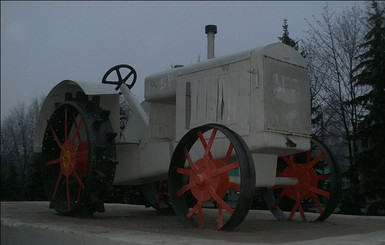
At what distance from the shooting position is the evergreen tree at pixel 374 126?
11.8 m

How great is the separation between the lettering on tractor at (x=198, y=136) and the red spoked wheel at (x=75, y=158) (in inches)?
0.7

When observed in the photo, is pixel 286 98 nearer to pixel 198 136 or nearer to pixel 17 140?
pixel 198 136

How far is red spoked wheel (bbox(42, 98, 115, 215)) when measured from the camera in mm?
6305

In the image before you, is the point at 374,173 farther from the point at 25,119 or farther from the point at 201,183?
the point at 25,119

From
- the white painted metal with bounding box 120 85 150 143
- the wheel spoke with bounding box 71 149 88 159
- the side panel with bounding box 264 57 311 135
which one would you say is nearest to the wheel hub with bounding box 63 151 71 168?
the wheel spoke with bounding box 71 149 88 159

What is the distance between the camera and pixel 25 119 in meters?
30.0

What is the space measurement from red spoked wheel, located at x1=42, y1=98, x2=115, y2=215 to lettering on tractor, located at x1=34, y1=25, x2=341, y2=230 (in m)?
0.02

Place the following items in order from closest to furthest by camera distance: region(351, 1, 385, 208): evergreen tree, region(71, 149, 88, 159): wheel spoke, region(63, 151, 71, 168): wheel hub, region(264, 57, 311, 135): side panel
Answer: region(264, 57, 311, 135): side panel < region(71, 149, 88, 159): wheel spoke < region(63, 151, 71, 168): wheel hub < region(351, 1, 385, 208): evergreen tree

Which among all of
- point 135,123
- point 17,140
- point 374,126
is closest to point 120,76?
point 135,123

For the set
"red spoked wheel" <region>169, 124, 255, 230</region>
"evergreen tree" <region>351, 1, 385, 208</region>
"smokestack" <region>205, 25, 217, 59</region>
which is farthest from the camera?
"evergreen tree" <region>351, 1, 385, 208</region>

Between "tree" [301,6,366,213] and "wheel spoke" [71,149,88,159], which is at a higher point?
"tree" [301,6,366,213]

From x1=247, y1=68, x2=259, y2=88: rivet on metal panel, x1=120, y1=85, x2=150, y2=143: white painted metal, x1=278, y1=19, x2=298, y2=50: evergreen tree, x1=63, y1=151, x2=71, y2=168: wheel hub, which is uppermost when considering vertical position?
x1=278, y1=19, x2=298, y2=50: evergreen tree

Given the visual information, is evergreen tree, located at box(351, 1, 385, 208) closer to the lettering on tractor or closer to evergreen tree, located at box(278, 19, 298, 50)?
evergreen tree, located at box(278, 19, 298, 50)

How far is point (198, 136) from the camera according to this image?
5.45 m
